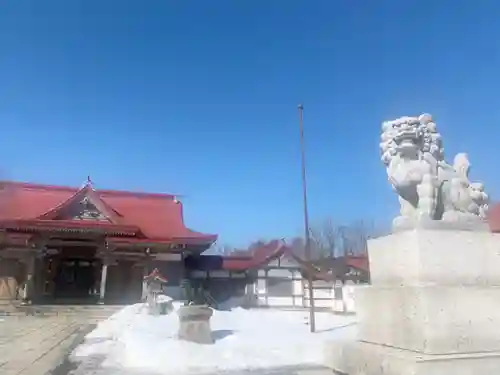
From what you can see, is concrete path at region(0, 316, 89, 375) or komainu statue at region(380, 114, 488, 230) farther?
concrete path at region(0, 316, 89, 375)

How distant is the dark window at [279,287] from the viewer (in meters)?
27.7

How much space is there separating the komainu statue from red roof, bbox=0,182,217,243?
20482mm

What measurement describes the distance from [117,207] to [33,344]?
825 inches

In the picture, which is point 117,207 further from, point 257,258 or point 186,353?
point 186,353

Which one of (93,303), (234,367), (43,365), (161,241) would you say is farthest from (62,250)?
(234,367)

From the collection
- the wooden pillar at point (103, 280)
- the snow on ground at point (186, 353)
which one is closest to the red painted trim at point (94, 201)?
the wooden pillar at point (103, 280)

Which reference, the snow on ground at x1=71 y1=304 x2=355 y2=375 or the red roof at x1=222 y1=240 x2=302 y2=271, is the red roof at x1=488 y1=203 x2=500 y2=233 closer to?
the red roof at x1=222 y1=240 x2=302 y2=271

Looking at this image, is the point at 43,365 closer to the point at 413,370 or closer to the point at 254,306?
the point at 413,370

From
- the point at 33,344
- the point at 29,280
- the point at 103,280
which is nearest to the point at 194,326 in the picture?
the point at 33,344

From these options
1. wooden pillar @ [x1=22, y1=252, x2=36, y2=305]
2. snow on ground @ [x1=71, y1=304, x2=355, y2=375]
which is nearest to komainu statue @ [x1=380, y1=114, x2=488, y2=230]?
snow on ground @ [x1=71, y1=304, x2=355, y2=375]

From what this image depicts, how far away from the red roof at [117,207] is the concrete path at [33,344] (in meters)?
8.53

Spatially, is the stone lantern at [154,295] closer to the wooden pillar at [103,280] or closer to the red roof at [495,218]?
the wooden pillar at [103,280]

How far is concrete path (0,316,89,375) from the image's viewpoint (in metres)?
6.95

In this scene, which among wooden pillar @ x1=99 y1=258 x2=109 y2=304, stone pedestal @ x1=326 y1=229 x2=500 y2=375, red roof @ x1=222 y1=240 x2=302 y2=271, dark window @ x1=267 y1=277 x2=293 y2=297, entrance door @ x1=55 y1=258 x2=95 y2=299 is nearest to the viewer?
stone pedestal @ x1=326 y1=229 x2=500 y2=375
